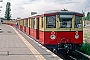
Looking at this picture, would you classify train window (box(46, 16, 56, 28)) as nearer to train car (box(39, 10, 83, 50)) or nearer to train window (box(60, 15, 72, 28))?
train car (box(39, 10, 83, 50))

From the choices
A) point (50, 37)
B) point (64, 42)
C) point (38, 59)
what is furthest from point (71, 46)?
point (38, 59)

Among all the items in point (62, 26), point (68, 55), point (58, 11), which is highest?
point (58, 11)

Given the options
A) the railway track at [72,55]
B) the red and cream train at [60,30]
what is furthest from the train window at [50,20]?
the railway track at [72,55]

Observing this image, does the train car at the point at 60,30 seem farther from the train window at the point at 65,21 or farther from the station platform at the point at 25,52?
the station platform at the point at 25,52

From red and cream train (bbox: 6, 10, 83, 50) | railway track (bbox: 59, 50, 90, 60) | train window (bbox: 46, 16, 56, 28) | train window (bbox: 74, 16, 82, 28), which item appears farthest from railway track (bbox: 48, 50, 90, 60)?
train window (bbox: 46, 16, 56, 28)

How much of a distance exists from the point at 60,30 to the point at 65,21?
64cm

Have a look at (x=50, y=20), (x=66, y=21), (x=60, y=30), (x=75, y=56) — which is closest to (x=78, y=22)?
(x=66, y=21)

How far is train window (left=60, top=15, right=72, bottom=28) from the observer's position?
45.5 ft

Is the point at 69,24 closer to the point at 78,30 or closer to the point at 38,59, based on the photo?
the point at 78,30

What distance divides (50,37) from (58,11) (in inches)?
62.4

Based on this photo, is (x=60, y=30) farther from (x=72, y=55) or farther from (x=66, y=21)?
(x=72, y=55)

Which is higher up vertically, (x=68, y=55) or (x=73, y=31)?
(x=73, y=31)

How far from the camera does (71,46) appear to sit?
1395cm

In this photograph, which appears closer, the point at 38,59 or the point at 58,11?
the point at 38,59
